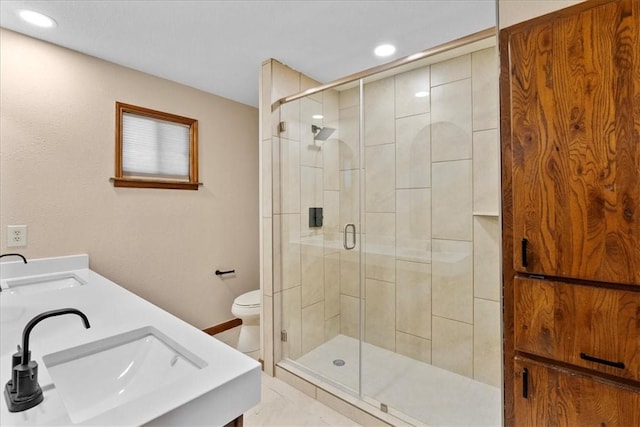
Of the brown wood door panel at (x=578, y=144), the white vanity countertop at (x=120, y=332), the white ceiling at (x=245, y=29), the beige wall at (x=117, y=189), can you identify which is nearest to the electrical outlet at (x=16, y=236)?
the beige wall at (x=117, y=189)

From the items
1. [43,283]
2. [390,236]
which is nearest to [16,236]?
[43,283]

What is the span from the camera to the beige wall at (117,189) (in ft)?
5.97

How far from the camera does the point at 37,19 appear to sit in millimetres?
1670

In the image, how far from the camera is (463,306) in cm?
220

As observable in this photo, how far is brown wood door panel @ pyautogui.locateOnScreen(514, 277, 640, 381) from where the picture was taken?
3.25 feet

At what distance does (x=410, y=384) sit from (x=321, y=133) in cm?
A: 191

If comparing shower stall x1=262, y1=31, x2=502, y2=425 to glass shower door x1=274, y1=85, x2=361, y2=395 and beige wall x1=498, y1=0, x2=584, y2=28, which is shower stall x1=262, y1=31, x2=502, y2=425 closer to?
glass shower door x1=274, y1=85, x2=361, y2=395

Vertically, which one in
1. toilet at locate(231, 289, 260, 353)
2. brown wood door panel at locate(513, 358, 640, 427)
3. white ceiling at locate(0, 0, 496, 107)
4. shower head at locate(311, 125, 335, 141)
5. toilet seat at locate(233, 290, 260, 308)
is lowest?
toilet at locate(231, 289, 260, 353)

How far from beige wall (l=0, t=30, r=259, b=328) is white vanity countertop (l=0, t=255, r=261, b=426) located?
26.7 inches

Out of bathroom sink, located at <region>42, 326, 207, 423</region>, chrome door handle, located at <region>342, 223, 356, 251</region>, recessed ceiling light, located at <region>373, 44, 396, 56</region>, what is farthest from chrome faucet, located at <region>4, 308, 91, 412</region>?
recessed ceiling light, located at <region>373, 44, 396, 56</region>

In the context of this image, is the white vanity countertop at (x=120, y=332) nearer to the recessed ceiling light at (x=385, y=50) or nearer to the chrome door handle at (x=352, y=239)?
the chrome door handle at (x=352, y=239)

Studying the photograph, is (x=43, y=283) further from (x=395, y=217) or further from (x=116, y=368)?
(x=395, y=217)

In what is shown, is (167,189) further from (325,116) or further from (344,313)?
(344,313)

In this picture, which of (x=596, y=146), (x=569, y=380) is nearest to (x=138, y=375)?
(x=569, y=380)
